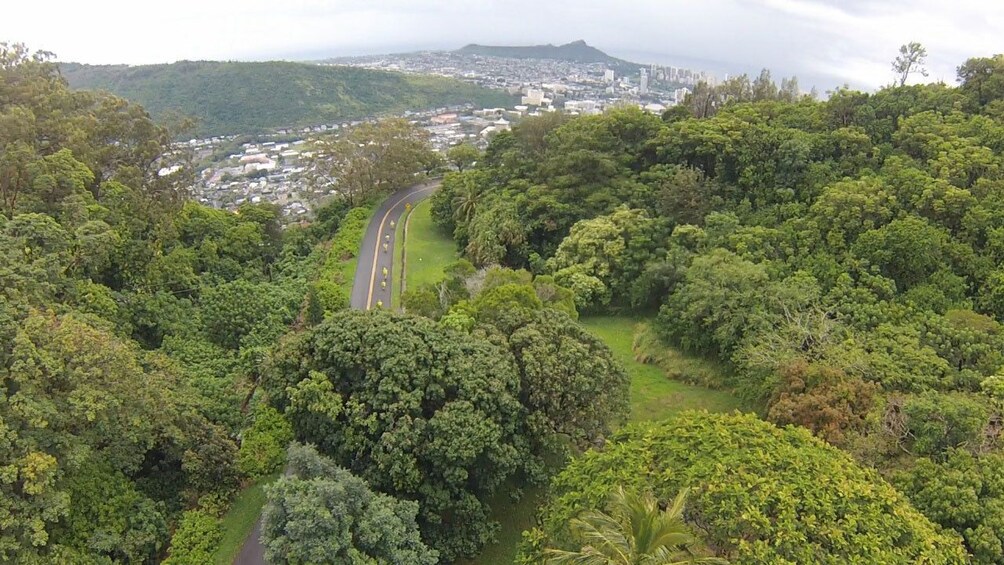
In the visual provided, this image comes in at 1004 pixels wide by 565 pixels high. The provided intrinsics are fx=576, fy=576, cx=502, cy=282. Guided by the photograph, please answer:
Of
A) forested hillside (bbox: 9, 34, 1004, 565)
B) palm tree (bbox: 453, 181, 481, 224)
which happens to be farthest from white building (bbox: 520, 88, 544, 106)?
forested hillside (bbox: 9, 34, 1004, 565)

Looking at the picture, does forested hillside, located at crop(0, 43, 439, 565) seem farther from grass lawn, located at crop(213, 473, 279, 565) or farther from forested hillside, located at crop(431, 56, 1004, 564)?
forested hillside, located at crop(431, 56, 1004, 564)

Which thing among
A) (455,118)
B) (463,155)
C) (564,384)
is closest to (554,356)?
(564,384)

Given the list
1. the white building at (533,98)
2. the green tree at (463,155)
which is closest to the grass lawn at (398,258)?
the green tree at (463,155)

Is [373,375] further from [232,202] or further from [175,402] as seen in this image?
[232,202]

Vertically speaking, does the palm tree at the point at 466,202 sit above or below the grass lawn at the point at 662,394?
above

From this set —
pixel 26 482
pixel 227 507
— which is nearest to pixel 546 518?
pixel 227 507

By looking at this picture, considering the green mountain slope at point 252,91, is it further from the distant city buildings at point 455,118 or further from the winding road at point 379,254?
the winding road at point 379,254

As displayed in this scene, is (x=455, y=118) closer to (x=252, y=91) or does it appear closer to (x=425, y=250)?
(x=252, y=91)
